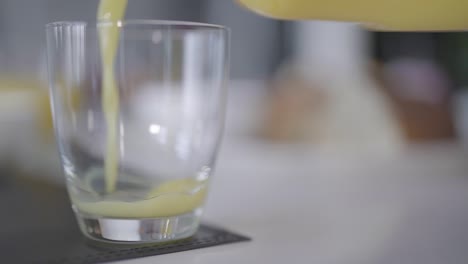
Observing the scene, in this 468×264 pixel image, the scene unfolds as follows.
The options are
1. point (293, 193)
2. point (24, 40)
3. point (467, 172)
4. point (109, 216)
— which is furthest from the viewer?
point (24, 40)

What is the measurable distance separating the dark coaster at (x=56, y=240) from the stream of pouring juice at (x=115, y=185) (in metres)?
0.02

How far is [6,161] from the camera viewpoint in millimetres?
1107

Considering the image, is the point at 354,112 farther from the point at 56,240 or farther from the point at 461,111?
the point at 56,240

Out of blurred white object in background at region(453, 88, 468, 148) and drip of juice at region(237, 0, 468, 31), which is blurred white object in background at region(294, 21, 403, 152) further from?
drip of juice at region(237, 0, 468, 31)

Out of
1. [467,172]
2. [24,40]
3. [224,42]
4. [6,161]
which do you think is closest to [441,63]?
[24,40]

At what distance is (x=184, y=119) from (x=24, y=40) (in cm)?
271

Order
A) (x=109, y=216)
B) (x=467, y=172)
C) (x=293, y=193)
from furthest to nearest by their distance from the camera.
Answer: (x=467, y=172), (x=293, y=193), (x=109, y=216)

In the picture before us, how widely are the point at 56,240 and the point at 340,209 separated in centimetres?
29

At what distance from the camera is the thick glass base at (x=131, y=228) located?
471 mm

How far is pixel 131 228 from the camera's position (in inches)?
18.6

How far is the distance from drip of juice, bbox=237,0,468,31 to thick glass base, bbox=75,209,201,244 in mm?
174

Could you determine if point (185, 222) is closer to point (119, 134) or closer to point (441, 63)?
point (119, 134)

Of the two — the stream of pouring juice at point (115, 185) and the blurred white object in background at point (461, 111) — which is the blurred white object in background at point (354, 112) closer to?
the blurred white object in background at point (461, 111)

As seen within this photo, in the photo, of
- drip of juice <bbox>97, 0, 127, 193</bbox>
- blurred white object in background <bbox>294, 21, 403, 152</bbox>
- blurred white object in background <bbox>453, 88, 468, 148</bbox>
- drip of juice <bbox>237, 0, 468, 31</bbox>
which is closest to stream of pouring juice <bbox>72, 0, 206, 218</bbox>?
drip of juice <bbox>97, 0, 127, 193</bbox>
